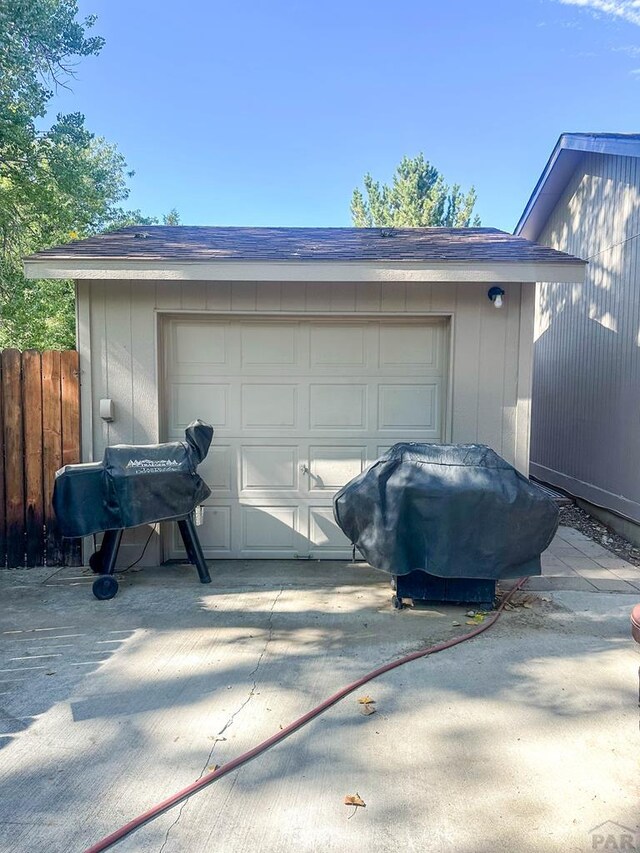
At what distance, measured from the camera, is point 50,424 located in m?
5.09

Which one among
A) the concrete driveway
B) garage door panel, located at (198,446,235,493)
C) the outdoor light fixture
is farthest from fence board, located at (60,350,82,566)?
the outdoor light fixture

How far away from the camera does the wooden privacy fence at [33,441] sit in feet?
16.5

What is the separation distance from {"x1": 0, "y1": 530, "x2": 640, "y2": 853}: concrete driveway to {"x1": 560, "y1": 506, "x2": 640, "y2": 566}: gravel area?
162 centimetres

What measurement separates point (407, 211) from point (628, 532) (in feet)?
60.9

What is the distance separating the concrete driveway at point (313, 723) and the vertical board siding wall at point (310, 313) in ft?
5.33

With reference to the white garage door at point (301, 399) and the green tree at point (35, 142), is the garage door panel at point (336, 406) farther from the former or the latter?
the green tree at point (35, 142)

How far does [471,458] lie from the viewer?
4082 mm

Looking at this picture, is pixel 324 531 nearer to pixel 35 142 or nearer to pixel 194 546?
pixel 194 546

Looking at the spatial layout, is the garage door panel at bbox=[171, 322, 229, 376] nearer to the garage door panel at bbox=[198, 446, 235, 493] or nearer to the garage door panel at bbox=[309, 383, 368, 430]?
the garage door panel at bbox=[198, 446, 235, 493]

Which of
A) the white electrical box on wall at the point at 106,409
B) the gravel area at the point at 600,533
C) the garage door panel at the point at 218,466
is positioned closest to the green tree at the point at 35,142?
the white electrical box on wall at the point at 106,409

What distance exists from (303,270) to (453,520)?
2.58m

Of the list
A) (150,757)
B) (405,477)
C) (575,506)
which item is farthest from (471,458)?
(575,506)

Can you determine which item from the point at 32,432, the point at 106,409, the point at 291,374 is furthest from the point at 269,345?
the point at 32,432

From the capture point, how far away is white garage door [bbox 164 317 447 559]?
539cm
